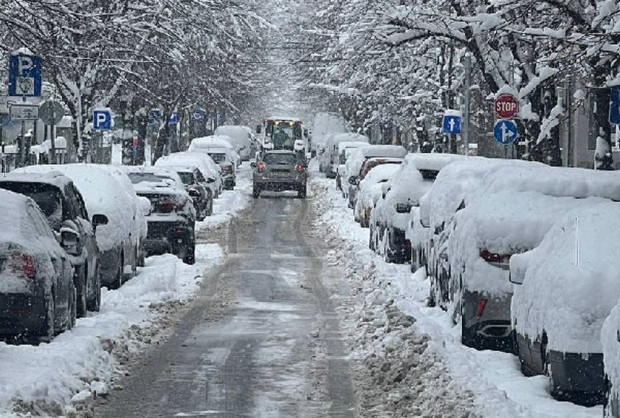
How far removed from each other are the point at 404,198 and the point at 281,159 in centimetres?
2957

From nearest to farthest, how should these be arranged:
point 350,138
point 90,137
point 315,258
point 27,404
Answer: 1. point 27,404
2. point 315,258
3. point 90,137
4. point 350,138

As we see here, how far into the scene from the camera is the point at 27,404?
1021 centimetres

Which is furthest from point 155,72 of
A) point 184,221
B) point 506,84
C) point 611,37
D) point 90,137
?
point 611,37

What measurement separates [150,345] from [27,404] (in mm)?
4762

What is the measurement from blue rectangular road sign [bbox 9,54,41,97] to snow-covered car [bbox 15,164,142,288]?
2311 mm

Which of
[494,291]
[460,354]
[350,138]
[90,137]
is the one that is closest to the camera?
[460,354]

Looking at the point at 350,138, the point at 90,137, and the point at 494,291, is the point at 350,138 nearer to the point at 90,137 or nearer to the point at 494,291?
the point at 90,137

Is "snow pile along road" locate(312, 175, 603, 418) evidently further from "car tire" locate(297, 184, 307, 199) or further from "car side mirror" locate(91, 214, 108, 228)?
"car tire" locate(297, 184, 307, 199)

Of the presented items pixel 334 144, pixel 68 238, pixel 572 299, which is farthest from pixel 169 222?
pixel 334 144

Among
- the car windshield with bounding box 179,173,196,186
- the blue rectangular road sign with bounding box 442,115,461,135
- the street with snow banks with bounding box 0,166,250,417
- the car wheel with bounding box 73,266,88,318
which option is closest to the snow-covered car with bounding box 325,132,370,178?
the blue rectangular road sign with bounding box 442,115,461,135

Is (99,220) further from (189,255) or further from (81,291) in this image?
(189,255)

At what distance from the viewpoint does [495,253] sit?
1363 centimetres

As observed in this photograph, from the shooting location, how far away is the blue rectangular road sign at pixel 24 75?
2280cm

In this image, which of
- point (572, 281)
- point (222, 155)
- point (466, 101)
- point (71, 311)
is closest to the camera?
point (572, 281)
